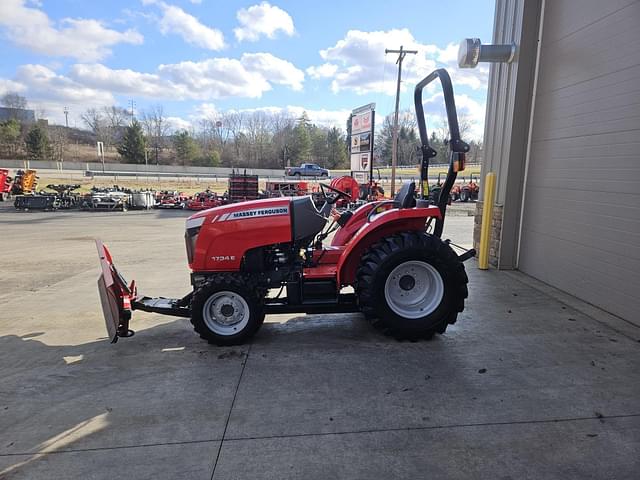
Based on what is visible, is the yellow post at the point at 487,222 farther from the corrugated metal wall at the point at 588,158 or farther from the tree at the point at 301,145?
the tree at the point at 301,145

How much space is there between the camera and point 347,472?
213cm

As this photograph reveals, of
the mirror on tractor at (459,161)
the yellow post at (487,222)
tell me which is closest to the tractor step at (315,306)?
the mirror on tractor at (459,161)

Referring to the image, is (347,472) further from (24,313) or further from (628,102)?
(628,102)

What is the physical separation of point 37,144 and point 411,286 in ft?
214

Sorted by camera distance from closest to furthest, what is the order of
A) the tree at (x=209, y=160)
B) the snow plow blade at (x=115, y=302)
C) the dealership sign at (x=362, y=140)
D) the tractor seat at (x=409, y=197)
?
the snow plow blade at (x=115, y=302), the tractor seat at (x=409, y=197), the dealership sign at (x=362, y=140), the tree at (x=209, y=160)

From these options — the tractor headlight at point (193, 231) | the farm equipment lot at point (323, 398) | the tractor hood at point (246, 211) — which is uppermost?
the tractor hood at point (246, 211)

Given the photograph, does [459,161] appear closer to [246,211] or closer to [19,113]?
[246,211]

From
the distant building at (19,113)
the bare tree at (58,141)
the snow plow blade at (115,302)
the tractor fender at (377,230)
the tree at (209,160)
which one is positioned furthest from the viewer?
the distant building at (19,113)

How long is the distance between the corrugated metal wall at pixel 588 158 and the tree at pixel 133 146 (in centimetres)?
6007

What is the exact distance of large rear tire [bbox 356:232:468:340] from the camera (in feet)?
11.6

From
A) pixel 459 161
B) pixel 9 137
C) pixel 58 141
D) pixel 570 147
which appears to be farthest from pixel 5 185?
pixel 58 141

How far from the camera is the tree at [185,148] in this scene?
6219 cm

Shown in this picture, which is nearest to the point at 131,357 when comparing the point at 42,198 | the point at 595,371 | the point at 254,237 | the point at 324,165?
the point at 254,237

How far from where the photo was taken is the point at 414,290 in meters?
3.79
